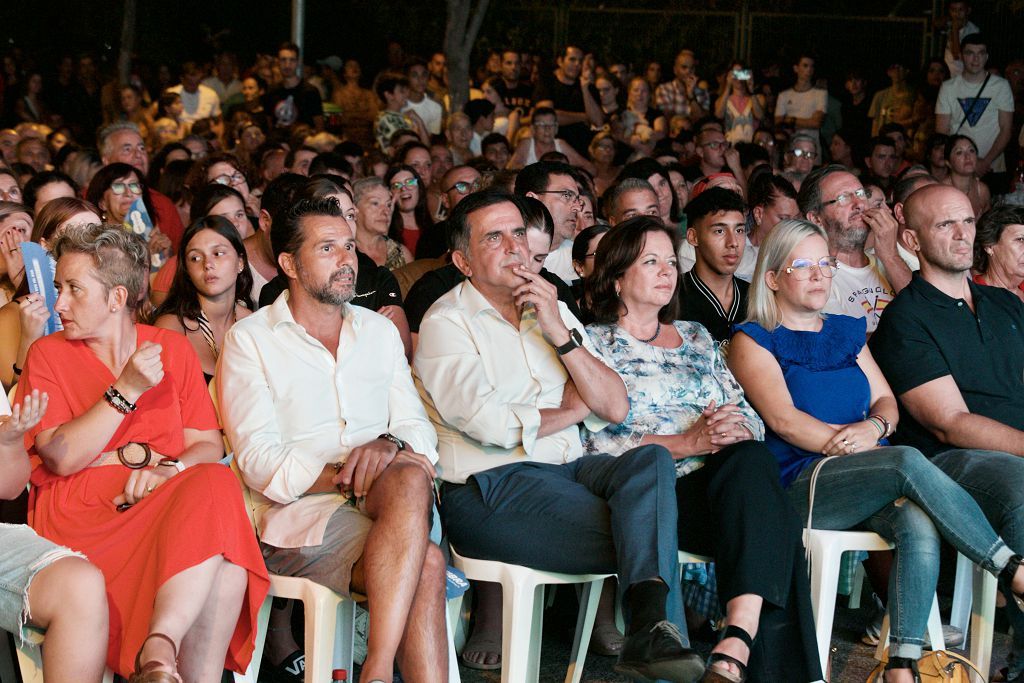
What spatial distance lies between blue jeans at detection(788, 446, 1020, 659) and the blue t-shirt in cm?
26

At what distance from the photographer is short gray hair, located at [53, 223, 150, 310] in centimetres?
335

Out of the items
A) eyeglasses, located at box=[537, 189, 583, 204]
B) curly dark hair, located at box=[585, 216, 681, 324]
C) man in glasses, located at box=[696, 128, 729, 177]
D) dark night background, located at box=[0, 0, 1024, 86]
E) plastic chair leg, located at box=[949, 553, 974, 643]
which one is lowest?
plastic chair leg, located at box=[949, 553, 974, 643]

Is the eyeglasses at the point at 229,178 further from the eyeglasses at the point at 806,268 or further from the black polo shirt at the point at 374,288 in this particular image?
the eyeglasses at the point at 806,268

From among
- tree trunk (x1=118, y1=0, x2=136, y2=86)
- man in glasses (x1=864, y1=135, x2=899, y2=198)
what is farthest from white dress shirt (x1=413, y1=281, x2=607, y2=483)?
tree trunk (x1=118, y1=0, x2=136, y2=86)

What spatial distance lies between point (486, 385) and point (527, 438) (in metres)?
0.20

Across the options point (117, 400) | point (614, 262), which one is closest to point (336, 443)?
point (117, 400)

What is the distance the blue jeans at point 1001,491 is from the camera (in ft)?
12.4

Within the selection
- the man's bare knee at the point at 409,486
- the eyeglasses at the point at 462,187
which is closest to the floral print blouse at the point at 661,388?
the man's bare knee at the point at 409,486

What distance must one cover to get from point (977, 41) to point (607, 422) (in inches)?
242

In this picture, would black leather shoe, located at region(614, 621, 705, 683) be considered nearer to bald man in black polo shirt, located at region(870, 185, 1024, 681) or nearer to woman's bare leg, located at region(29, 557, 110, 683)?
woman's bare leg, located at region(29, 557, 110, 683)

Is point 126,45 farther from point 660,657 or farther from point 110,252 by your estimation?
point 660,657

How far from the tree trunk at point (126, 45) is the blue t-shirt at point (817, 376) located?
941cm

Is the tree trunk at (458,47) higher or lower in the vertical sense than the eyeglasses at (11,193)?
higher

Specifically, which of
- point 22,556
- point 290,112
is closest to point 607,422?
point 22,556
